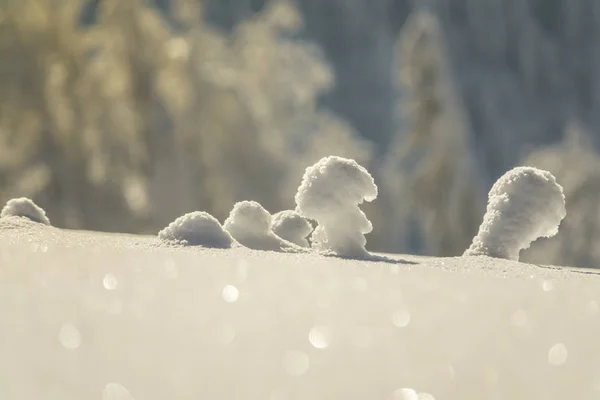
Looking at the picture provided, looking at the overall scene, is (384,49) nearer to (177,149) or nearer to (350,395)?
(177,149)

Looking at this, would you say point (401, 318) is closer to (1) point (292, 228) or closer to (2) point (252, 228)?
(2) point (252, 228)

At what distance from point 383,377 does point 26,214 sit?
393 centimetres

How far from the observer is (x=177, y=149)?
1625 cm

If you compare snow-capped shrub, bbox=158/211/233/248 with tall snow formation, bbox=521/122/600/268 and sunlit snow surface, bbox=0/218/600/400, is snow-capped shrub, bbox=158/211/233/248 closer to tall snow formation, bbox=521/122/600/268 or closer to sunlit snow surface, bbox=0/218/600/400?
sunlit snow surface, bbox=0/218/600/400

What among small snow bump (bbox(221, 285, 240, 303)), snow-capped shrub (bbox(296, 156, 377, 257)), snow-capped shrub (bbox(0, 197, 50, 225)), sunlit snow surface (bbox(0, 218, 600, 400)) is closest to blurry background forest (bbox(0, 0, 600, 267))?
snow-capped shrub (bbox(0, 197, 50, 225))

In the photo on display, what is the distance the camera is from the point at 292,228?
5668 mm

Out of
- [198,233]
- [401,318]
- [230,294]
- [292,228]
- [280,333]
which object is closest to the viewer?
[280,333]

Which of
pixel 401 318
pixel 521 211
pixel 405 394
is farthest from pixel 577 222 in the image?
pixel 405 394

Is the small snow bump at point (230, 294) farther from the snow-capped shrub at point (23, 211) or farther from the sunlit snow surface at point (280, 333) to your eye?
the snow-capped shrub at point (23, 211)

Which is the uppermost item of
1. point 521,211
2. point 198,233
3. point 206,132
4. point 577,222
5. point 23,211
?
point 206,132

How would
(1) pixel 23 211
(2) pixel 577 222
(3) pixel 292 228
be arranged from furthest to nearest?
(2) pixel 577 222
(3) pixel 292 228
(1) pixel 23 211

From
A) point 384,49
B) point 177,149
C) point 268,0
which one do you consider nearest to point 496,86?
point 384,49

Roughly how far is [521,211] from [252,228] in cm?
162

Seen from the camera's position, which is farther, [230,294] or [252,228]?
[252,228]
